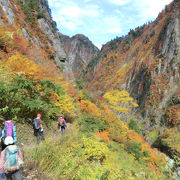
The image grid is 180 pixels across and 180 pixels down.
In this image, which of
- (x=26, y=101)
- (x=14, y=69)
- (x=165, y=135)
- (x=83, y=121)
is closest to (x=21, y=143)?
(x=26, y=101)

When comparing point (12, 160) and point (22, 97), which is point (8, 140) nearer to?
point (12, 160)

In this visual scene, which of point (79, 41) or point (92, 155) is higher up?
point (79, 41)

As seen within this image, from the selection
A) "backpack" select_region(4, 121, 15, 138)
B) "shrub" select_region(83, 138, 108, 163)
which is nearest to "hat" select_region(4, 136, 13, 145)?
"backpack" select_region(4, 121, 15, 138)

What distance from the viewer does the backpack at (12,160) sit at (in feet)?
8.19

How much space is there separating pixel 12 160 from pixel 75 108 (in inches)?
338

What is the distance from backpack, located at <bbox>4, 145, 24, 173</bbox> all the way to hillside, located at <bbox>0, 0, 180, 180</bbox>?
0.64 m

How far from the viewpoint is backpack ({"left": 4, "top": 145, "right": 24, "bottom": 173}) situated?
2496 millimetres

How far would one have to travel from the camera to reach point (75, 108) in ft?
36.5

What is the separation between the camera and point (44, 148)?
3.59 metres

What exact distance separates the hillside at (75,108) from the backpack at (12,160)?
64cm

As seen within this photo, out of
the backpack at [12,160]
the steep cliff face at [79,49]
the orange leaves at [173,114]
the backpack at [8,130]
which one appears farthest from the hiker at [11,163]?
the steep cliff face at [79,49]

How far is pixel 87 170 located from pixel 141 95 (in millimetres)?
33082

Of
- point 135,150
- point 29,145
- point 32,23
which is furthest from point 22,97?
point 32,23

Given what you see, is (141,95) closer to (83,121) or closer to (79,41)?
(83,121)
